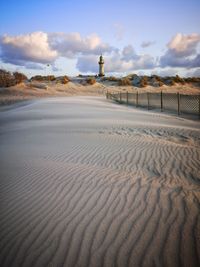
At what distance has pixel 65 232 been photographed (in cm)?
276

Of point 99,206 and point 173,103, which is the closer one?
point 99,206

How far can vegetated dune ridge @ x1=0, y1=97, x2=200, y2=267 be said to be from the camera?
2426mm

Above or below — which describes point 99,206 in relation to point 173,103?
below

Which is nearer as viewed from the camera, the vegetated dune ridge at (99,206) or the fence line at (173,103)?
the vegetated dune ridge at (99,206)

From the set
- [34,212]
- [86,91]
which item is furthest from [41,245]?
[86,91]

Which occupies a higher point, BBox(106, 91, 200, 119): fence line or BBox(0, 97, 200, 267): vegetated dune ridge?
BBox(106, 91, 200, 119): fence line

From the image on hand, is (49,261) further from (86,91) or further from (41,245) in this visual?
(86,91)

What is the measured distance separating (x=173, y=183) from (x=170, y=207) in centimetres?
90

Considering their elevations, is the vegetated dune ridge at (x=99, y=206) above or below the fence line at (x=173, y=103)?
below

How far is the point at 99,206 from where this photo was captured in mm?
3342

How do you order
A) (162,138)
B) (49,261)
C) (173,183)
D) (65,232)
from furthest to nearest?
(162,138), (173,183), (65,232), (49,261)

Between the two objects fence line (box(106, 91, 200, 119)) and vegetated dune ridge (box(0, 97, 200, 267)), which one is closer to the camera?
vegetated dune ridge (box(0, 97, 200, 267))

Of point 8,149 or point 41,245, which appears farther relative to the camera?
point 8,149

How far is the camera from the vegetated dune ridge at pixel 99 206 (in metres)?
2.43
